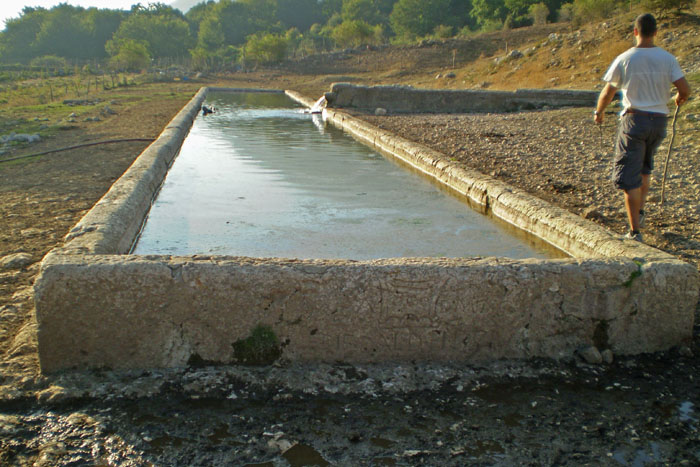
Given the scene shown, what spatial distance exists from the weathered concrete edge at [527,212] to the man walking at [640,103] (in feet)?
1.38

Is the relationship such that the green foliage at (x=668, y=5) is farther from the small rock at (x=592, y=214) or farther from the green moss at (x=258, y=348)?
the green moss at (x=258, y=348)

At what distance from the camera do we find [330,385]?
2.82 metres

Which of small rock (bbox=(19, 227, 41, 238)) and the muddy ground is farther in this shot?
small rock (bbox=(19, 227, 41, 238))

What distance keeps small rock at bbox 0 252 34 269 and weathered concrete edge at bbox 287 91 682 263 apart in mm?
4000

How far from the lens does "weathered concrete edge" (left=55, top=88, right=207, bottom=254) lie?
3.54 meters

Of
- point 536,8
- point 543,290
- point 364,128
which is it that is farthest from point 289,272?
point 536,8

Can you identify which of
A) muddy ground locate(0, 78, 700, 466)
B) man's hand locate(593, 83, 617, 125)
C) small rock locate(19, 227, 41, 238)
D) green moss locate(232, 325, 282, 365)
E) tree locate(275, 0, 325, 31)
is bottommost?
muddy ground locate(0, 78, 700, 466)

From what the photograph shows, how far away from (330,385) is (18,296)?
2.19 meters

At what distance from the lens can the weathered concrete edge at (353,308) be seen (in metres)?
2.85

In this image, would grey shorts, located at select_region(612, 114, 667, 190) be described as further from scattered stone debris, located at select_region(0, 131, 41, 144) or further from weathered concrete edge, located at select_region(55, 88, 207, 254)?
scattered stone debris, located at select_region(0, 131, 41, 144)

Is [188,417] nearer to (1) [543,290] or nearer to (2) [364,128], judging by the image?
(1) [543,290]

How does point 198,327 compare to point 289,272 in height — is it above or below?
below

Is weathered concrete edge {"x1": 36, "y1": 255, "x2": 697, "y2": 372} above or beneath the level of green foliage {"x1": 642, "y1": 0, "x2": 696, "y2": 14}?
beneath

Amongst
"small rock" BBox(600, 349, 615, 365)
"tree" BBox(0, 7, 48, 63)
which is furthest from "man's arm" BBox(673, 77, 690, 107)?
"tree" BBox(0, 7, 48, 63)
